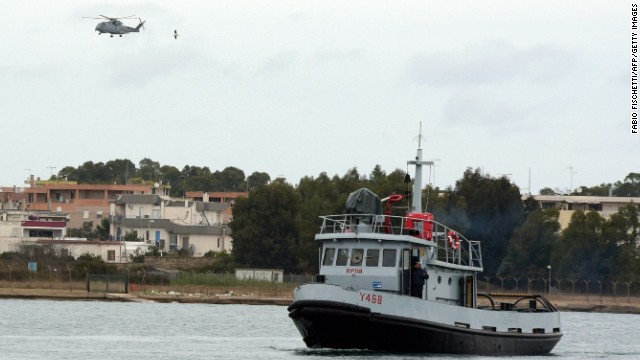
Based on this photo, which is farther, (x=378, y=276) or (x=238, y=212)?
(x=238, y=212)

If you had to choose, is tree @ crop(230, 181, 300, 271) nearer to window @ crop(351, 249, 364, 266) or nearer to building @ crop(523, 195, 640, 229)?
building @ crop(523, 195, 640, 229)

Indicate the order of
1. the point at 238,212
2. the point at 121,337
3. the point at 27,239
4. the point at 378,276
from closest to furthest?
the point at 378,276
the point at 121,337
the point at 238,212
the point at 27,239

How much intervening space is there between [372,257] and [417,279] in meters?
1.92

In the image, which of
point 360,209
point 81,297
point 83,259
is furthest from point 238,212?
point 360,209

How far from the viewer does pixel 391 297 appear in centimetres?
5650

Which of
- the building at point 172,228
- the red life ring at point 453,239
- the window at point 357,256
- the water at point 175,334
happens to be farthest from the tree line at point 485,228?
the window at point 357,256

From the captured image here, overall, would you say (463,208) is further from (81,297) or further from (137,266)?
(81,297)

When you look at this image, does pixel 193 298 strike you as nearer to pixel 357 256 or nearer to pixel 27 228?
pixel 357 256

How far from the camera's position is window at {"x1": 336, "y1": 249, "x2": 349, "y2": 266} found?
193 feet

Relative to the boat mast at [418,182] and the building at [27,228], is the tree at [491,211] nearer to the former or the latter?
the building at [27,228]

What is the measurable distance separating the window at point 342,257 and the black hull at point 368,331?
8.36 feet

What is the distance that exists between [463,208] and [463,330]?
8238cm

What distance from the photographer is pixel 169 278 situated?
13038cm

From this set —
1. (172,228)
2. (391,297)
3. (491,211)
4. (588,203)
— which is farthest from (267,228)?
(391,297)
